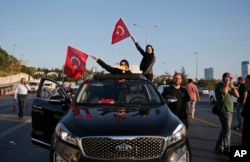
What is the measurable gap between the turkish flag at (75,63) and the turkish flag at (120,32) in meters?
2.36

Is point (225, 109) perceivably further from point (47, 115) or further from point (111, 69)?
point (47, 115)

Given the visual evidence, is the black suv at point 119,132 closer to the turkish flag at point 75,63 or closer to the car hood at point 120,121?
the car hood at point 120,121

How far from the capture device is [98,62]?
8789 mm

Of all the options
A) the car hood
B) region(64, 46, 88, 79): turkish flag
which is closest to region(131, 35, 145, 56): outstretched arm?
region(64, 46, 88, 79): turkish flag

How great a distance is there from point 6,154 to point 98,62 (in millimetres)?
2843

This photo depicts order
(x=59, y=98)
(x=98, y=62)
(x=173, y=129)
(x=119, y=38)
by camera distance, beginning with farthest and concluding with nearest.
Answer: (x=119, y=38) < (x=98, y=62) < (x=59, y=98) < (x=173, y=129)

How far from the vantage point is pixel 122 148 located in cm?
426

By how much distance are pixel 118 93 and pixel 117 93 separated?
0.06 ft

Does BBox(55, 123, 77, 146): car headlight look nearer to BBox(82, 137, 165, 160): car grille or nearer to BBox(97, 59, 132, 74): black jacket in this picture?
BBox(82, 137, 165, 160): car grille

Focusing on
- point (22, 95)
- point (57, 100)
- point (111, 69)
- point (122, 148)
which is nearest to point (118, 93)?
point (57, 100)

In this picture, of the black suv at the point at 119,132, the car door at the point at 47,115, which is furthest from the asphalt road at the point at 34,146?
the black suv at the point at 119,132

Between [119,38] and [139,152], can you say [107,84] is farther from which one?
[119,38]

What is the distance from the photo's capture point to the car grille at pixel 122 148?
4.27m

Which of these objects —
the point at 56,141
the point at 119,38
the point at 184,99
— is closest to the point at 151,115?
the point at 56,141
